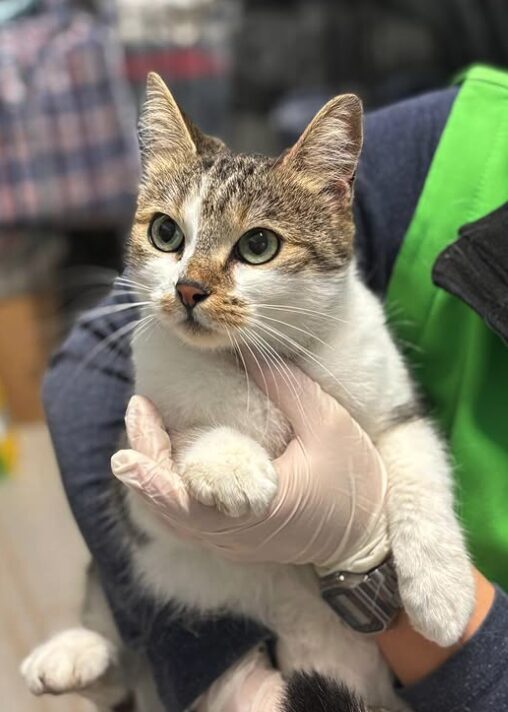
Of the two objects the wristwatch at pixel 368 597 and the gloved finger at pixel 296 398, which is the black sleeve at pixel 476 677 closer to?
the wristwatch at pixel 368 597

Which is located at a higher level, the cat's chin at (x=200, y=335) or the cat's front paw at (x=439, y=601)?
the cat's chin at (x=200, y=335)

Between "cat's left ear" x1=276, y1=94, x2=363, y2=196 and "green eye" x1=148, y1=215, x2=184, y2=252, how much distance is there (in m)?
0.13

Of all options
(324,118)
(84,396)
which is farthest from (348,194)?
(84,396)

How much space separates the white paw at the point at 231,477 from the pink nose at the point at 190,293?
0.15 m

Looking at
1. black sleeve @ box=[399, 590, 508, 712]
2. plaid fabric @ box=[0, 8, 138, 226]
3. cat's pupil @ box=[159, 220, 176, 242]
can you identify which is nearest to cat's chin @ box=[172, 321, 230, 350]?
cat's pupil @ box=[159, 220, 176, 242]

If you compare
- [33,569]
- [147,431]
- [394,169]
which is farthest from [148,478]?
[33,569]

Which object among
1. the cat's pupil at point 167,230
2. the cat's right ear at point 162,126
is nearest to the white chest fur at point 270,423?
the cat's pupil at point 167,230

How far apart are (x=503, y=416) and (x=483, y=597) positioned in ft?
0.69

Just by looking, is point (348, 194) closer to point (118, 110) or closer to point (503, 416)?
point (503, 416)

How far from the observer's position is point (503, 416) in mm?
952

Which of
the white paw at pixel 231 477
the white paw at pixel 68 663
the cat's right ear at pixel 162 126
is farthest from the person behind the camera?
the white paw at pixel 68 663

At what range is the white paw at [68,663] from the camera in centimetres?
104

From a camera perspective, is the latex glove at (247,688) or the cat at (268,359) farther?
the latex glove at (247,688)

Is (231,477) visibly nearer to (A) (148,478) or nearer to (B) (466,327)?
(A) (148,478)
